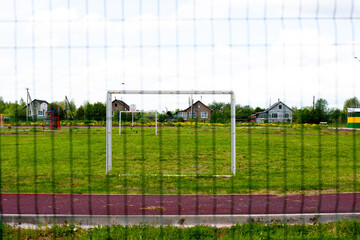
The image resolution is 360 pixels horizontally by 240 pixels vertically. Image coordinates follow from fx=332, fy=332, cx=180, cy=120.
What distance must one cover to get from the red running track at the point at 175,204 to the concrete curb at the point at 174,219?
A: 0.31 meters

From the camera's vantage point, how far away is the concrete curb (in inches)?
185

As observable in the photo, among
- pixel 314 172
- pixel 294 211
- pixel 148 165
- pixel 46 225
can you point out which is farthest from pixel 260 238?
pixel 148 165

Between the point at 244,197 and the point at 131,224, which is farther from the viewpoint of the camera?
the point at 244,197

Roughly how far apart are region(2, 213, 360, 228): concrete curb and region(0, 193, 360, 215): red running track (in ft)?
1.03

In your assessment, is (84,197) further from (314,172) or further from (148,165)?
(314,172)

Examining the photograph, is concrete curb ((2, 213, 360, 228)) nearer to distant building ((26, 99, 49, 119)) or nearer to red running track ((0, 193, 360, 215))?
red running track ((0, 193, 360, 215))

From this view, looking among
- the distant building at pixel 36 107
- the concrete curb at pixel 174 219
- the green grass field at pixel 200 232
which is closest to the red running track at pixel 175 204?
the concrete curb at pixel 174 219

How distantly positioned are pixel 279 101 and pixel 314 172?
4.35m

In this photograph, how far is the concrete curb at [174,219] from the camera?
470 cm

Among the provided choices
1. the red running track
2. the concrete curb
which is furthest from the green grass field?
the red running track


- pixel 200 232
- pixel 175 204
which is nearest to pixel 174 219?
pixel 200 232

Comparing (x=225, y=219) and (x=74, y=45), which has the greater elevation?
(x=74, y=45)

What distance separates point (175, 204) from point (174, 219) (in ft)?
2.94

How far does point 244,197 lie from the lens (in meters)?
6.09
